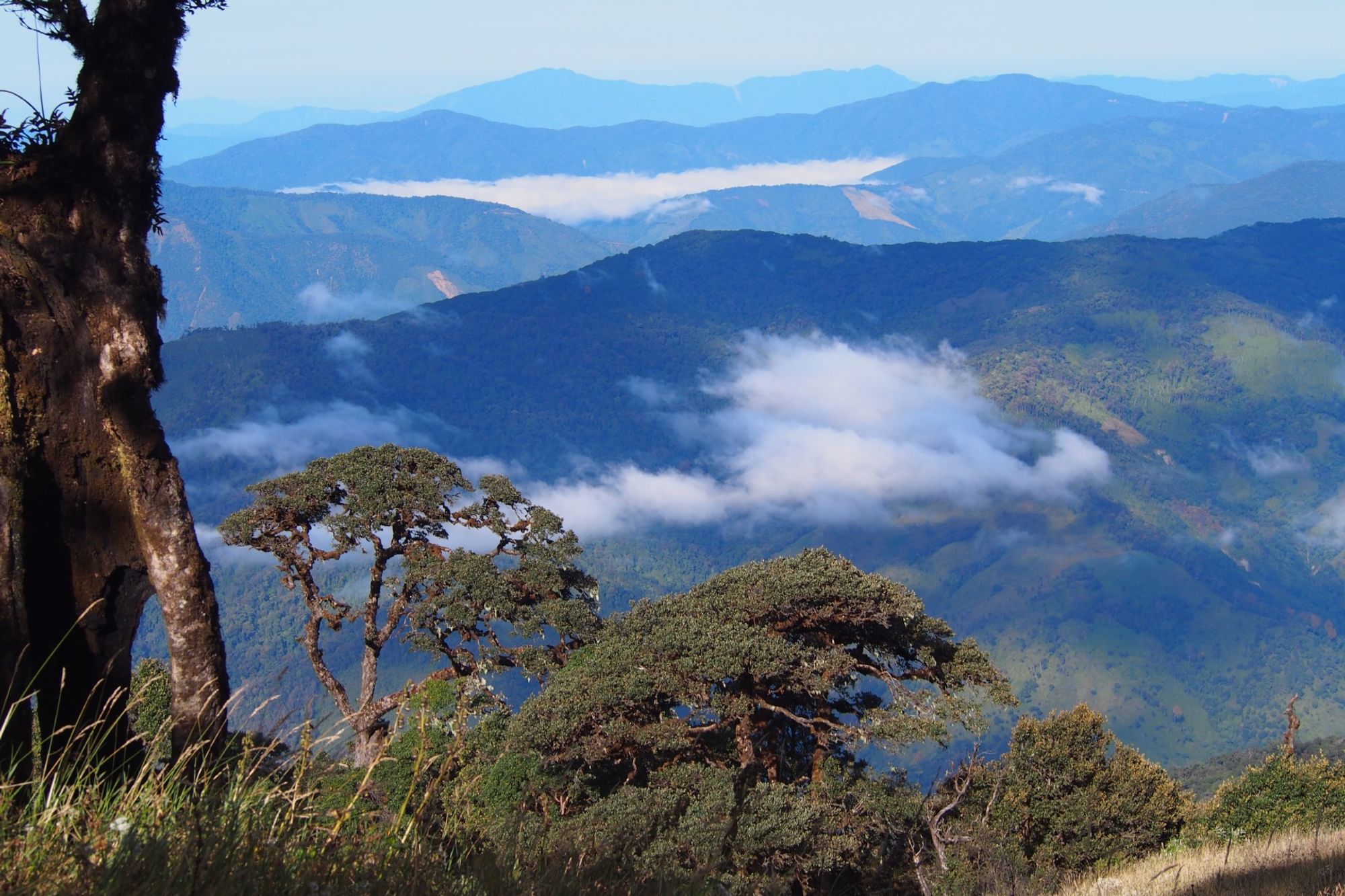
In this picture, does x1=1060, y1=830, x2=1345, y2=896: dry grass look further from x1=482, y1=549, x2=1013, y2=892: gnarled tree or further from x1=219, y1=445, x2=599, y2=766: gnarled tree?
x1=219, y1=445, x2=599, y2=766: gnarled tree

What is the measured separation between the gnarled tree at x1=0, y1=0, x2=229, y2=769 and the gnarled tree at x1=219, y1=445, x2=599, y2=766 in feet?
54.3

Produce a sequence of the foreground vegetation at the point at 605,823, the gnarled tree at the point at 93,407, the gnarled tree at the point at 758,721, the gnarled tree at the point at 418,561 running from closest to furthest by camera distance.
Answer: the foreground vegetation at the point at 605,823
the gnarled tree at the point at 93,407
the gnarled tree at the point at 758,721
the gnarled tree at the point at 418,561

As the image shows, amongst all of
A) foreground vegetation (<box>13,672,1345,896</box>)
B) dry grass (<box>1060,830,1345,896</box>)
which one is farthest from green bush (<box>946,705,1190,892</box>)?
dry grass (<box>1060,830,1345,896</box>)

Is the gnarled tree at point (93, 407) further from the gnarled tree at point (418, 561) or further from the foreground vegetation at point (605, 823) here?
the gnarled tree at point (418, 561)

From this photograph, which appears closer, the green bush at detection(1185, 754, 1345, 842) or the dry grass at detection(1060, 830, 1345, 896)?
the dry grass at detection(1060, 830, 1345, 896)

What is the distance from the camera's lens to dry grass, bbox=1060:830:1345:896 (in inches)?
265

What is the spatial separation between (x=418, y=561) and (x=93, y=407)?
60.7 ft

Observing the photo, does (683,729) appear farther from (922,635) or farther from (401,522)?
(401,522)

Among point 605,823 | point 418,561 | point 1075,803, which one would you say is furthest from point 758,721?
point 1075,803

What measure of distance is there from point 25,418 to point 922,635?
1611 centimetres

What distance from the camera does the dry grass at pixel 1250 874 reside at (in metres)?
6.73

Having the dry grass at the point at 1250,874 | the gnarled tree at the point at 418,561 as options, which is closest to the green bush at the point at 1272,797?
the dry grass at the point at 1250,874

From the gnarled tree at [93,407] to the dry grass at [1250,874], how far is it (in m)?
5.42

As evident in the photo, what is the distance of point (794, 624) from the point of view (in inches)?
743
